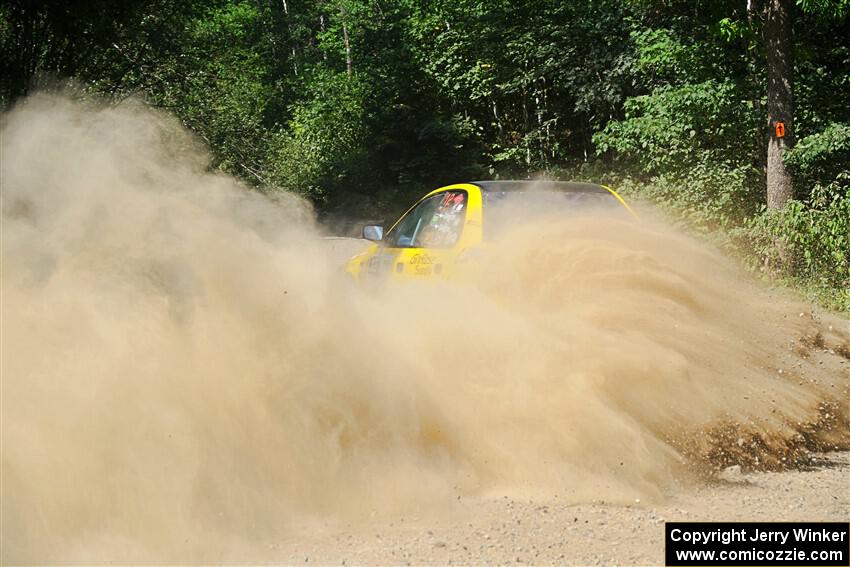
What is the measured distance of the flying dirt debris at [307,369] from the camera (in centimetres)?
465

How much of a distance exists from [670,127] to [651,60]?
4.04 ft

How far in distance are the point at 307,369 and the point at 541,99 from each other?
1836 centimetres

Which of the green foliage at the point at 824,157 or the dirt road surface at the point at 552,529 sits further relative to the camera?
the green foliage at the point at 824,157

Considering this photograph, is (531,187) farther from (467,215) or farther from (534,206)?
(467,215)

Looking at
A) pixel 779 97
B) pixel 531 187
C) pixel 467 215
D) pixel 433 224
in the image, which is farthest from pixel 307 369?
pixel 779 97

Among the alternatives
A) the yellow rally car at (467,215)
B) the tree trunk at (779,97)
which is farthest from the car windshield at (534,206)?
the tree trunk at (779,97)

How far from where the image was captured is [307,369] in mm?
5359

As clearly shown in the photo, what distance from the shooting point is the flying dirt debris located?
4652mm

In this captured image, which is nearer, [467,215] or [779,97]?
[467,215]

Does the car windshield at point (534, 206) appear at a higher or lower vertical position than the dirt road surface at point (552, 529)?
higher

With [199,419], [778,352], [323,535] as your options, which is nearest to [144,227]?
[199,419]

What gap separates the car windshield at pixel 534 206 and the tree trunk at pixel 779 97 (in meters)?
6.31

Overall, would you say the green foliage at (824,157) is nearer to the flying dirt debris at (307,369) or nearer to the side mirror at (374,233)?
the flying dirt debris at (307,369)

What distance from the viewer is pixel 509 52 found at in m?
22.2
